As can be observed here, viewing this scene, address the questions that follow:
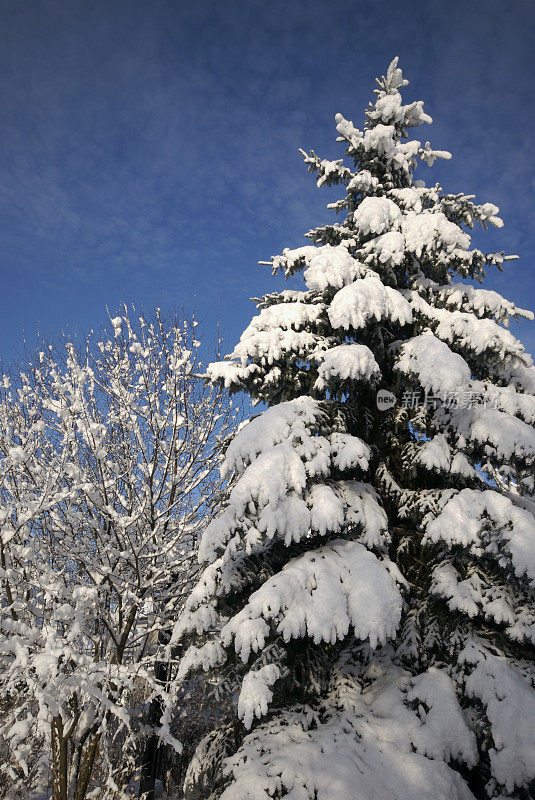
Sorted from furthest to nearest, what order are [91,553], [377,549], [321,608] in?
[91,553] < [377,549] < [321,608]

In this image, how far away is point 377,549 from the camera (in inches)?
233

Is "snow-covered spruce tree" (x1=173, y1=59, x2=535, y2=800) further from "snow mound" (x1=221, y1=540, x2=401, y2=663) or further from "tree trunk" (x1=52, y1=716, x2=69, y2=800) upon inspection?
"tree trunk" (x1=52, y1=716, x2=69, y2=800)

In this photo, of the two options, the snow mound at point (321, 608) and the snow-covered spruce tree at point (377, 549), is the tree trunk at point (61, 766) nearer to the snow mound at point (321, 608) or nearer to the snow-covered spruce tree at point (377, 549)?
the snow-covered spruce tree at point (377, 549)

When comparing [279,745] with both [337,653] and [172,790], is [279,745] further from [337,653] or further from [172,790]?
[172,790]

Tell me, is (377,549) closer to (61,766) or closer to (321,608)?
(321,608)

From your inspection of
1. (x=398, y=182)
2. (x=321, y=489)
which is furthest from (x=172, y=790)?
(x=398, y=182)

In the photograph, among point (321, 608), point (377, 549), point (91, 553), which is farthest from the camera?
point (91, 553)

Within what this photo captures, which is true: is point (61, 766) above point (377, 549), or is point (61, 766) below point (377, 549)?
below

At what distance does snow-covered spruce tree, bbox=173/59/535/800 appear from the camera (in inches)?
175

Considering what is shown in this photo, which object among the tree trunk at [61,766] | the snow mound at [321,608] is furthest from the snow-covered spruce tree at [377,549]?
the tree trunk at [61,766]

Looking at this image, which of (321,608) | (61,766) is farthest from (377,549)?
(61,766)

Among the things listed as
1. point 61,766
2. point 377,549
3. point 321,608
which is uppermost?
point 377,549

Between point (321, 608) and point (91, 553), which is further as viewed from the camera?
point (91, 553)

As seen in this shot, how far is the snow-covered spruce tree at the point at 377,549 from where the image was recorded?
14.6 feet
